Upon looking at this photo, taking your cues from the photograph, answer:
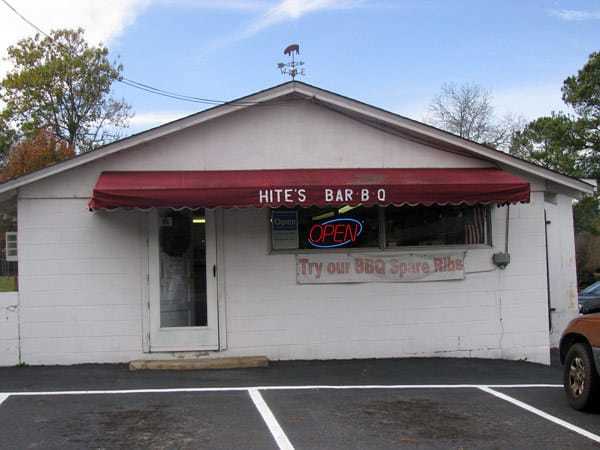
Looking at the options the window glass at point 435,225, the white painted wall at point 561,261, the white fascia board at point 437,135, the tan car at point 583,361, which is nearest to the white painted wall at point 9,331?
the white fascia board at point 437,135

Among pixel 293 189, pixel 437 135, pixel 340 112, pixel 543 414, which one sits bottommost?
pixel 543 414

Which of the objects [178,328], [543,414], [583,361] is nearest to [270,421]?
[543,414]

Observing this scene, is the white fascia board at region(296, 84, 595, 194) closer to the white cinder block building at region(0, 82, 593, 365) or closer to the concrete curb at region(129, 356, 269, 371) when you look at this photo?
the white cinder block building at region(0, 82, 593, 365)

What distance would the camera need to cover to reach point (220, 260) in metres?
10.2

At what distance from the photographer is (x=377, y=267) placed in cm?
1042

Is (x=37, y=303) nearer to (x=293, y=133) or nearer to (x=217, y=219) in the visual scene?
(x=217, y=219)

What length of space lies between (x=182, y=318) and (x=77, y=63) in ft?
104

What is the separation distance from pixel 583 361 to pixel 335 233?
441cm

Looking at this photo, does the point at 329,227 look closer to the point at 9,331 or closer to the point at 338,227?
the point at 338,227

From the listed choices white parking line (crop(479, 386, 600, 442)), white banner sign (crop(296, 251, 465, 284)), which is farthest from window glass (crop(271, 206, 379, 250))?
white parking line (crop(479, 386, 600, 442))

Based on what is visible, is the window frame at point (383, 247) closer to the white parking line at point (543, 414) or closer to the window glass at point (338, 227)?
the window glass at point (338, 227)

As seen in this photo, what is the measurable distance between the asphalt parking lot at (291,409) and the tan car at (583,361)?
0.17 metres

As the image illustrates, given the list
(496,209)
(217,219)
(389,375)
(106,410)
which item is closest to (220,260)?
(217,219)

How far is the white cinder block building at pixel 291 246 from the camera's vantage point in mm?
9766
